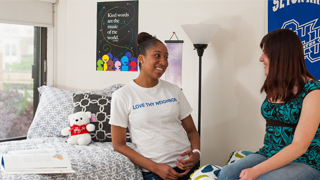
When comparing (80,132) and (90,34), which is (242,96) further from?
(90,34)

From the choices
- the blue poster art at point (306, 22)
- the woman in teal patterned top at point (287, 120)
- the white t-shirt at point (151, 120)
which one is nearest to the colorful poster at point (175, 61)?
the blue poster art at point (306, 22)

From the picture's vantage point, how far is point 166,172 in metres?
1.88

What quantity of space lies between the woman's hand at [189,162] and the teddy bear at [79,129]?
0.72m

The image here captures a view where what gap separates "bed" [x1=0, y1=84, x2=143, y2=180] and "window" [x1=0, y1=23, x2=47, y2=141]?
14.6 inches

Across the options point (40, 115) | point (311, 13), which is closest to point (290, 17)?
point (311, 13)

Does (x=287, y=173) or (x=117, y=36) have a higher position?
(x=117, y=36)

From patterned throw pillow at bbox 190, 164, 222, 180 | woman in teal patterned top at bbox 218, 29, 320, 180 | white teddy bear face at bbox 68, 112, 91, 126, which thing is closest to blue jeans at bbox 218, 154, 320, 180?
woman in teal patterned top at bbox 218, 29, 320, 180

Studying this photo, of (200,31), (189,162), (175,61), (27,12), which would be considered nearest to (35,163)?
(189,162)

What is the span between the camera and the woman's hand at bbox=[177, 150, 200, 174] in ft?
6.27

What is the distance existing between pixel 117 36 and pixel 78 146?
131 cm

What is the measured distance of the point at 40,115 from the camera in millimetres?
2697

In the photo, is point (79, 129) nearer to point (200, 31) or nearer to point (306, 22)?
point (200, 31)

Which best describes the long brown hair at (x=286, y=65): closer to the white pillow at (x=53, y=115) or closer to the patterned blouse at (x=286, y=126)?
the patterned blouse at (x=286, y=126)

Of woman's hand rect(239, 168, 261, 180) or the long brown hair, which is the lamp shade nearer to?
the long brown hair
